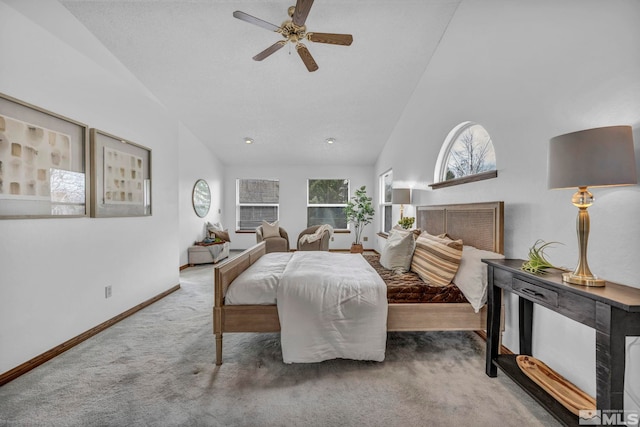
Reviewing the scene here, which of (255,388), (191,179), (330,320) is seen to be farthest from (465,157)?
(191,179)

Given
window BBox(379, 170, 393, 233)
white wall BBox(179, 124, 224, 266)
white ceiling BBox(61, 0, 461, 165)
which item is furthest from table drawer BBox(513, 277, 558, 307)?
white wall BBox(179, 124, 224, 266)

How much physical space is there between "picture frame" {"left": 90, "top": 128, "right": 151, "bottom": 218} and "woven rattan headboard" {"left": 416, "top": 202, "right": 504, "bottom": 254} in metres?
3.56

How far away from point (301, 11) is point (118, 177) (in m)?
2.49

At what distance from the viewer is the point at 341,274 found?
2289 mm

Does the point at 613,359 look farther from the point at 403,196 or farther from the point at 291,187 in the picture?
the point at 291,187

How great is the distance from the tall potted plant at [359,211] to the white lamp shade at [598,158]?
5042mm

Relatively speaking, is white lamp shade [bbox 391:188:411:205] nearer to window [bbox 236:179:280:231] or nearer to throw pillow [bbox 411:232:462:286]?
throw pillow [bbox 411:232:462:286]

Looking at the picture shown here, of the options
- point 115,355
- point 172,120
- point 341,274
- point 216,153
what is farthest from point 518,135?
point 216,153

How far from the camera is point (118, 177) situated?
2.98 m

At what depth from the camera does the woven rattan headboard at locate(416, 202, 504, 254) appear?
2279 mm

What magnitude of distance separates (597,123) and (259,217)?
22.5 feet

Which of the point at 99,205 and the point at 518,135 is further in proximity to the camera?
the point at 99,205

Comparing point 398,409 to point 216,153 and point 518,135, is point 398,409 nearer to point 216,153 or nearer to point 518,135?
point 518,135

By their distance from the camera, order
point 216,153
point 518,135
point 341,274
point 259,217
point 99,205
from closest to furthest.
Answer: point 518,135 < point 341,274 < point 99,205 < point 216,153 < point 259,217
